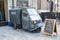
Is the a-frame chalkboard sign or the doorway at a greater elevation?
the doorway

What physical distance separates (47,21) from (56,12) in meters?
5.09

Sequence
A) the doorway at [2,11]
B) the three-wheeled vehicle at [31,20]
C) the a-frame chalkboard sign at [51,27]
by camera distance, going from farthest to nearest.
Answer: the doorway at [2,11]
the three-wheeled vehicle at [31,20]
the a-frame chalkboard sign at [51,27]

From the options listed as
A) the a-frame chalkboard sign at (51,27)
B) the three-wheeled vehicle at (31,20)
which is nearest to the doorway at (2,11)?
the three-wheeled vehicle at (31,20)

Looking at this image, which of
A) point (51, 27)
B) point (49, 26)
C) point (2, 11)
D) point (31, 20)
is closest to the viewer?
point (51, 27)

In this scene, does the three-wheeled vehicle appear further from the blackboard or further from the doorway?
the doorway

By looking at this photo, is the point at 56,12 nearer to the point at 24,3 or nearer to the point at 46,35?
the point at 24,3

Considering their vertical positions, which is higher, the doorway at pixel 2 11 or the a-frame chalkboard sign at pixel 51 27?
the doorway at pixel 2 11

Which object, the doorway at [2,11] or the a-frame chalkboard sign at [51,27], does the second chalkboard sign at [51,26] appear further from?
the doorway at [2,11]

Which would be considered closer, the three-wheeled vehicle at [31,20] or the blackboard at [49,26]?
the blackboard at [49,26]

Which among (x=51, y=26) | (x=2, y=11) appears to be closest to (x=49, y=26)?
(x=51, y=26)

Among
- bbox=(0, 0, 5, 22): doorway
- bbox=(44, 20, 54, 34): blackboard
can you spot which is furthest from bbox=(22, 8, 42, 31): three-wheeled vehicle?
bbox=(0, 0, 5, 22): doorway

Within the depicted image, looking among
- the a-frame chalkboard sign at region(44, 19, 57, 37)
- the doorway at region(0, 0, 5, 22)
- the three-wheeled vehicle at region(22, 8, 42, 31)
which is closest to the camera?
the a-frame chalkboard sign at region(44, 19, 57, 37)

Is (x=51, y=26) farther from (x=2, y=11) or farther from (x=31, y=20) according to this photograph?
Result: (x=2, y=11)

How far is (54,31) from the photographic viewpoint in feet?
26.2
